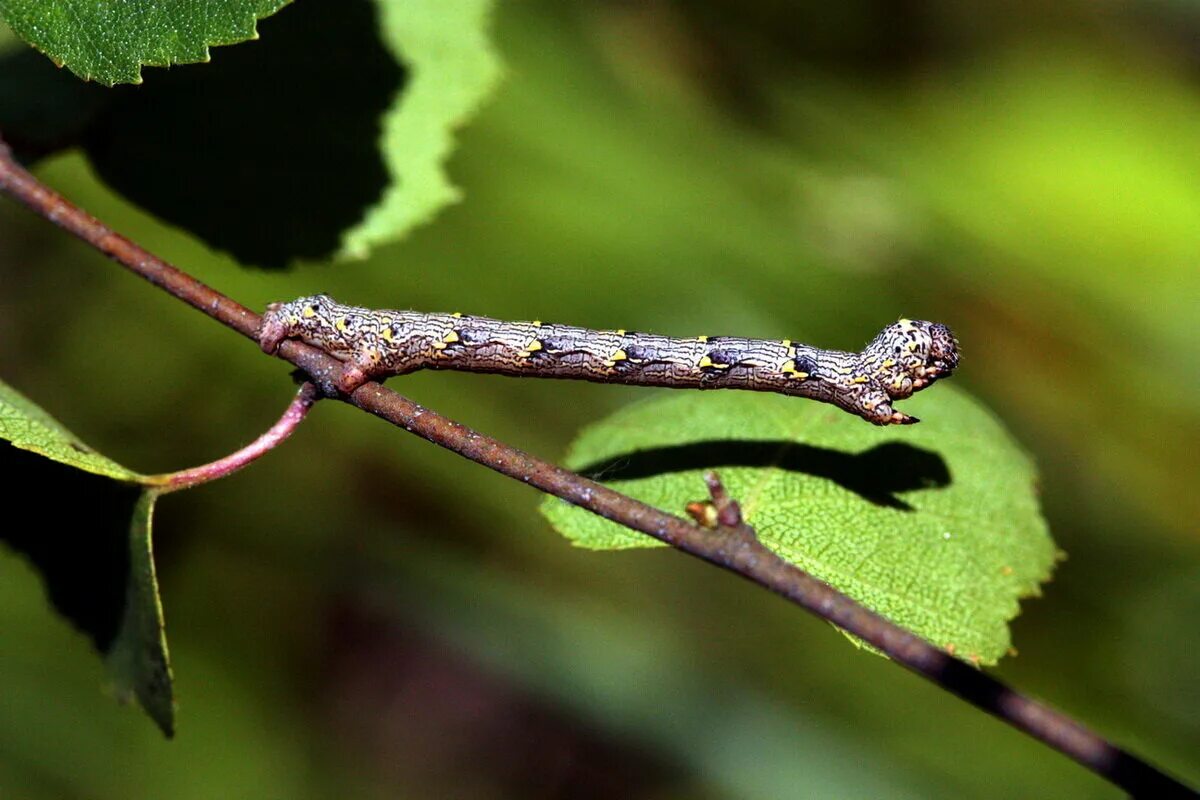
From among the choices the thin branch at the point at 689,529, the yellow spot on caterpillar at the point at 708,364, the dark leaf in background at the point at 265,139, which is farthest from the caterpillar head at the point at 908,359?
the dark leaf in background at the point at 265,139

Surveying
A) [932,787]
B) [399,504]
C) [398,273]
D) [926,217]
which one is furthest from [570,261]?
[932,787]

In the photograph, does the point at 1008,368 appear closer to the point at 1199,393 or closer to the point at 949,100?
the point at 1199,393

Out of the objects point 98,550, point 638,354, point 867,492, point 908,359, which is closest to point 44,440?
point 98,550

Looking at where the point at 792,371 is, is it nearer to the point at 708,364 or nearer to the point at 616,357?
the point at 708,364

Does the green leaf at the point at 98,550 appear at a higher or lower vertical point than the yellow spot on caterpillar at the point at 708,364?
lower

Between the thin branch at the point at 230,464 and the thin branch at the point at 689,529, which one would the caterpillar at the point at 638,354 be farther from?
the thin branch at the point at 230,464

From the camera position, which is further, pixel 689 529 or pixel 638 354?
pixel 638 354
